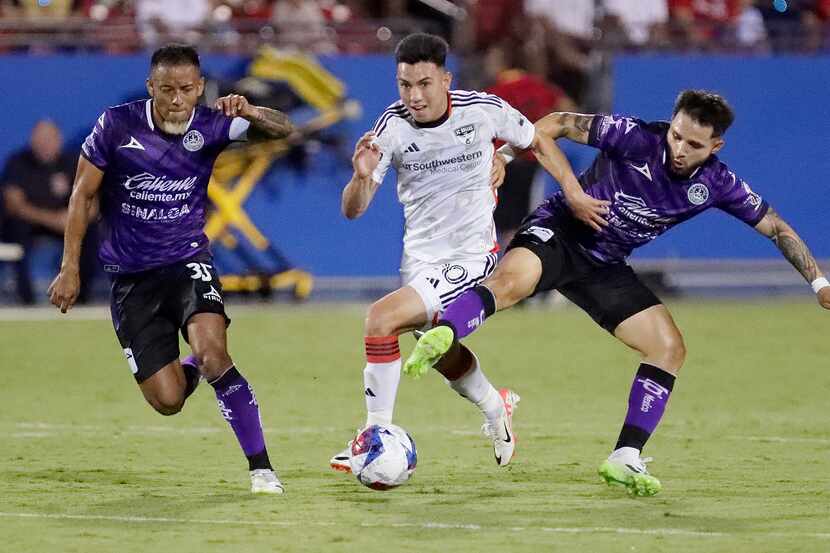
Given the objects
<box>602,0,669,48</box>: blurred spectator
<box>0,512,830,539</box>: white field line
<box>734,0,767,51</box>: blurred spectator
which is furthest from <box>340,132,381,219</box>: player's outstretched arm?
<box>734,0,767,51</box>: blurred spectator

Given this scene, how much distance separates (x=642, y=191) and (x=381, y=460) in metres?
2.29

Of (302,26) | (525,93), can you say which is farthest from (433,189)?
(302,26)

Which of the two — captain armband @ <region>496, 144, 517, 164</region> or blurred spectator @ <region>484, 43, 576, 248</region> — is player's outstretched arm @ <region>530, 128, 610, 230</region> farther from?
blurred spectator @ <region>484, 43, 576, 248</region>

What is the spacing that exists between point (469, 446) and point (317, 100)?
9.86 metres

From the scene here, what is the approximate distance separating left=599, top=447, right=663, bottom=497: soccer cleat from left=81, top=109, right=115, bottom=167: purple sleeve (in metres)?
3.16

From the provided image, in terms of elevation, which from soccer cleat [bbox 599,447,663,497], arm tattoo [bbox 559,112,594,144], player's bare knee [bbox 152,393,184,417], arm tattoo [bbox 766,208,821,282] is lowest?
player's bare knee [bbox 152,393,184,417]

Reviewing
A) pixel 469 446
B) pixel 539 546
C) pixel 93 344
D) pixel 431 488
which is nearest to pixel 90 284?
pixel 93 344

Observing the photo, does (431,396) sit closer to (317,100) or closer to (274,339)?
(274,339)

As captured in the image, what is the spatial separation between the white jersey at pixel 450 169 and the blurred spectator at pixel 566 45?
10.9 metres

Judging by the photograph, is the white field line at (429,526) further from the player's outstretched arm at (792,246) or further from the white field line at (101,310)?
the white field line at (101,310)

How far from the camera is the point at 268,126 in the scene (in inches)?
331

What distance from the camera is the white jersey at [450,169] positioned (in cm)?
851

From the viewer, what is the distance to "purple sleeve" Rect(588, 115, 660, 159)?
869 centimetres

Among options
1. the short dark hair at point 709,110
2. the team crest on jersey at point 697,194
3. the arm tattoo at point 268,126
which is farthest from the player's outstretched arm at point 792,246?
the arm tattoo at point 268,126
